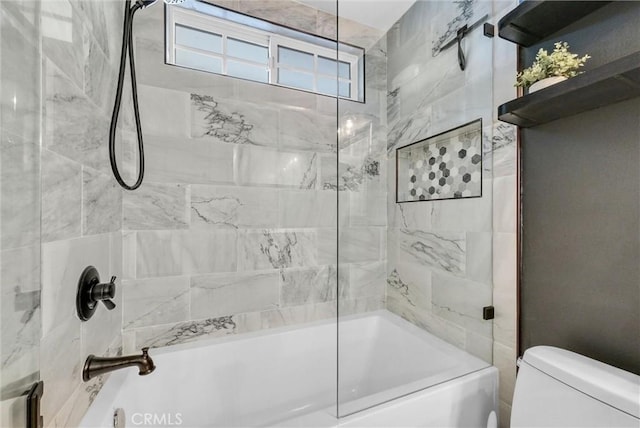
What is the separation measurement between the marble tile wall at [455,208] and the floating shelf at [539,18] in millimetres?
106

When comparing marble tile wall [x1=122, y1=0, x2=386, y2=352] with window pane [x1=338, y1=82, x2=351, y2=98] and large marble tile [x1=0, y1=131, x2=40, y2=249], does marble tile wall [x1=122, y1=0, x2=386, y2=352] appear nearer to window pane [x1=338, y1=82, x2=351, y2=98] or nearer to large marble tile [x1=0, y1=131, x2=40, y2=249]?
window pane [x1=338, y1=82, x2=351, y2=98]

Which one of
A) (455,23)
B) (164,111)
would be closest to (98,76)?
(164,111)

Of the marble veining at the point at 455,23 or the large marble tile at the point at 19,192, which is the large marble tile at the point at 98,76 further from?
the marble veining at the point at 455,23

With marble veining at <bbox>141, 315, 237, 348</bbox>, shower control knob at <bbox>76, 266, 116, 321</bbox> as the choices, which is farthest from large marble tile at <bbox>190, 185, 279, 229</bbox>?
shower control knob at <bbox>76, 266, 116, 321</bbox>

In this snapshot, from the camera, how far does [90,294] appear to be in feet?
3.14

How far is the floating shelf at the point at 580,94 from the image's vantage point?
0.81 meters

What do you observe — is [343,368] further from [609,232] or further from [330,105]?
[330,105]

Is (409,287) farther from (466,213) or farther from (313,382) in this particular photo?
(313,382)

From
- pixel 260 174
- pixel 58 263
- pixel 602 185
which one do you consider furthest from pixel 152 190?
pixel 602 185

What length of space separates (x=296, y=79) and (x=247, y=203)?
2.89ft

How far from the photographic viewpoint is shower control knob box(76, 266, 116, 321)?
3.04 feet

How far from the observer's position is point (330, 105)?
6.36 feet

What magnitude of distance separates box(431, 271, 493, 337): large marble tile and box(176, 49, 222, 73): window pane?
1.78 m

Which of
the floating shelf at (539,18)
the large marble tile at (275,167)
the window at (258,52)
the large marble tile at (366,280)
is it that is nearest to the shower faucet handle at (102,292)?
the large marble tile at (275,167)
